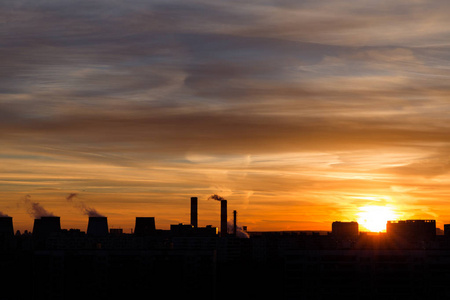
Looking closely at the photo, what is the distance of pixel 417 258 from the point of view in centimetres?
16012

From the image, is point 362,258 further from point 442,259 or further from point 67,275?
point 67,275

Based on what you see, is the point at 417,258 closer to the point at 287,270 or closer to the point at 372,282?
the point at 372,282

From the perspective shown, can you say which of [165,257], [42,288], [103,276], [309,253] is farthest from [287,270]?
[42,288]

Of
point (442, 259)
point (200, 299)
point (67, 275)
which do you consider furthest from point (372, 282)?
point (67, 275)

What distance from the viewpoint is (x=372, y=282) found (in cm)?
15788

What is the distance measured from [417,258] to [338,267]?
59.1 feet

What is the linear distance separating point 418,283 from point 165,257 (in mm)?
56240

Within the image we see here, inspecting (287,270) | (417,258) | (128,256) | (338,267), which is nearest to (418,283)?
(417,258)

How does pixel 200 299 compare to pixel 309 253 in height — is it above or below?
below

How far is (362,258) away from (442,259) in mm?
18793

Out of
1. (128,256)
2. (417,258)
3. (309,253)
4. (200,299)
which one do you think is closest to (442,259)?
(417,258)

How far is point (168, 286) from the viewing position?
153 metres

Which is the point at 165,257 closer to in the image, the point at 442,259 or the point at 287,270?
the point at 287,270

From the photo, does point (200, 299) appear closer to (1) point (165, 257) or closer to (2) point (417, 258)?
(1) point (165, 257)
